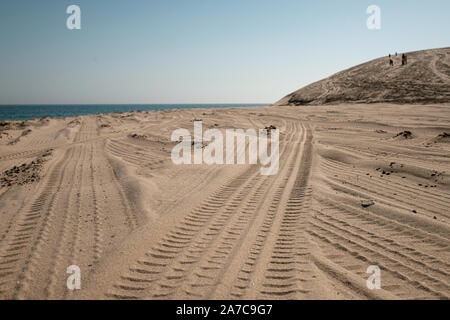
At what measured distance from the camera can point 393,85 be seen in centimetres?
1897

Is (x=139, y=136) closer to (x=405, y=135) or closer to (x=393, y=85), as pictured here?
(x=405, y=135)

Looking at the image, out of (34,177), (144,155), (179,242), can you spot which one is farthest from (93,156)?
(179,242)

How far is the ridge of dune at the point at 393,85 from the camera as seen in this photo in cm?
1661

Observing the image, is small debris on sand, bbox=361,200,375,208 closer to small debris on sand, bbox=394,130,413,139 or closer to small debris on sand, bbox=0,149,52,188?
small debris on sand, bbox=394,130,413,139

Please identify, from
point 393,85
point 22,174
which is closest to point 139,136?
point 22,174

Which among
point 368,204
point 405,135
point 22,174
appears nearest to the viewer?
point 368,204

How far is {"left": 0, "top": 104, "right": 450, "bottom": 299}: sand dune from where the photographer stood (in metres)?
2.54

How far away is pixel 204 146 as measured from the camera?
8.27 metres

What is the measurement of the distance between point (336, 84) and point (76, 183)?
23552 millimetres

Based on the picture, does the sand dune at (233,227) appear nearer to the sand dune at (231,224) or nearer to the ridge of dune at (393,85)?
the sand dune at (231,224)

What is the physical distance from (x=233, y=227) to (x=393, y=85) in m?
20.4

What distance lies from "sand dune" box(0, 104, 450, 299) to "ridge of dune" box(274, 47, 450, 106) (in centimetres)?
1191

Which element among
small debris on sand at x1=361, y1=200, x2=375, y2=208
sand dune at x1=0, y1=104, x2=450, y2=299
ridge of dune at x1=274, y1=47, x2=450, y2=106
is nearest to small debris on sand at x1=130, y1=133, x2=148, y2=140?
sand dune at x1=0, y1=104, x2=450, y2=299

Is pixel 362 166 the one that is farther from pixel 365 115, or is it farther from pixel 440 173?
pixel 365 115
